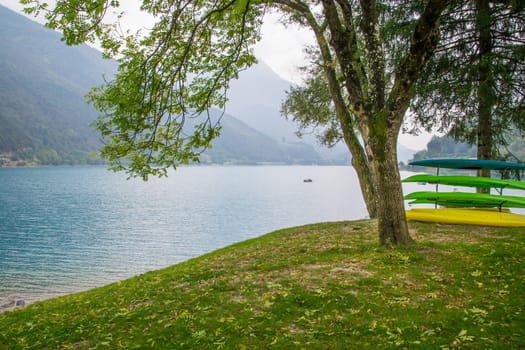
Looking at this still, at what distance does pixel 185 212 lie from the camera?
61625mm

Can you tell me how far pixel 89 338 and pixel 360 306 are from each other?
16.6 ft

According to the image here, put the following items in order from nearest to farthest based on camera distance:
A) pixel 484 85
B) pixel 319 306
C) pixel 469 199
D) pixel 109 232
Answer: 1. pixel 319 306
2. pixel 484 85
3. pixel 469 199
4. pixel 109 232

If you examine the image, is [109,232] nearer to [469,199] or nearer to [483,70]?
[469,199]

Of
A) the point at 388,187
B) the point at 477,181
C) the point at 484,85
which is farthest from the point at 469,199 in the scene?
the point at 388,187

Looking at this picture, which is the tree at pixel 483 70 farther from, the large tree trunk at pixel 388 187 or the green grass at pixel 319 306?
the large tree trunk at pixel 388 187

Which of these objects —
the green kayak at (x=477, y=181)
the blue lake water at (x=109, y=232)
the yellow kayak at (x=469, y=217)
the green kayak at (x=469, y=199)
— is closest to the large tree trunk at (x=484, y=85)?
the green kayak at (x=477, y=181)

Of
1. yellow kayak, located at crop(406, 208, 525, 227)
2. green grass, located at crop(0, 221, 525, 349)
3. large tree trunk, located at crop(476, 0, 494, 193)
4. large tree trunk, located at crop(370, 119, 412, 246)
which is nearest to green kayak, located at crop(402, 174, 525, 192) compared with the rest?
yellow kayak, located at crop(406, 208, 525, 227)

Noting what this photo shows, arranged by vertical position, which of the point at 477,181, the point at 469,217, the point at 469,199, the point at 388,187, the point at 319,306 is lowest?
the point at 319,306

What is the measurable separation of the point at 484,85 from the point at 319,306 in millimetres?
13117

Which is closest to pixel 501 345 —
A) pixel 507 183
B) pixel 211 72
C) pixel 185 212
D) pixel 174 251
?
pixel 211 72

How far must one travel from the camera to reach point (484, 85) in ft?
51.1

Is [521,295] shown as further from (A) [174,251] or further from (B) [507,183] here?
(A) [174,251]

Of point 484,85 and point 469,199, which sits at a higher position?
point 484,85

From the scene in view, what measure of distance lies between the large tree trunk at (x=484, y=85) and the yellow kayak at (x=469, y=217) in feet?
11.7
